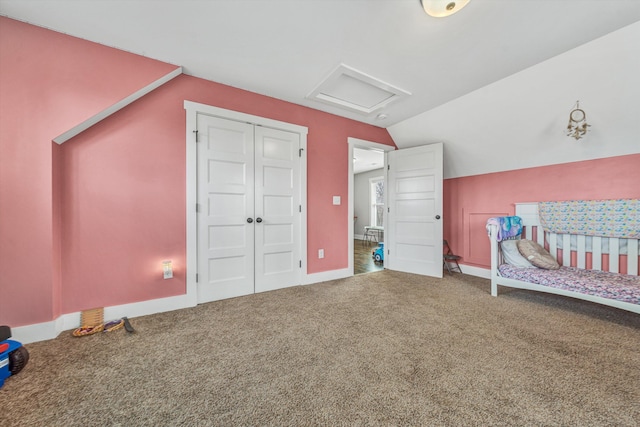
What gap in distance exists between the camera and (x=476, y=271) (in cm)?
350

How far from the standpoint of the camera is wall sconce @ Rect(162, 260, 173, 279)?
2.24m

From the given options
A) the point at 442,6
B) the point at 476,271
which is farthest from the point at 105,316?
Result: the point at 476,271

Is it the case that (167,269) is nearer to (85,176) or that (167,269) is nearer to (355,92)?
(85,176)

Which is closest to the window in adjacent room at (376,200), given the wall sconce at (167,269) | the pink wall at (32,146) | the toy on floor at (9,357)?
the wall sconce at (167,269)

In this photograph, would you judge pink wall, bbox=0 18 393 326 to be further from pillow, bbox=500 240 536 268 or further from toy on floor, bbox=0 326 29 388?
pillow, bbox=500 240 536 268


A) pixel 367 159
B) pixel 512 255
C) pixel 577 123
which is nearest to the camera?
pixel 577 123

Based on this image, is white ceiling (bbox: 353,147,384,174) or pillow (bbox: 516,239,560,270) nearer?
pillow (bbox: 516,239,560,270)

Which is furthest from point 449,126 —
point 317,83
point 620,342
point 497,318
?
point 620,342

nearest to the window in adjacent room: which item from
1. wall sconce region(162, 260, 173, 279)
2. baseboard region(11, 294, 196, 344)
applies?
baseboard region(11, 294, 196, 344)

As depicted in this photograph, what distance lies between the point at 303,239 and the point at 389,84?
215cm

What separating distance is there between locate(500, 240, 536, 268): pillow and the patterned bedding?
98 millimetres

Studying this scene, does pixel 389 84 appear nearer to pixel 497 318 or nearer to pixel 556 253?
pixel 497 318

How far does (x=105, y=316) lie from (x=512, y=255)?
4.29 metres

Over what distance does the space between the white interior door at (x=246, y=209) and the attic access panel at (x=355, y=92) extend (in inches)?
26.4
